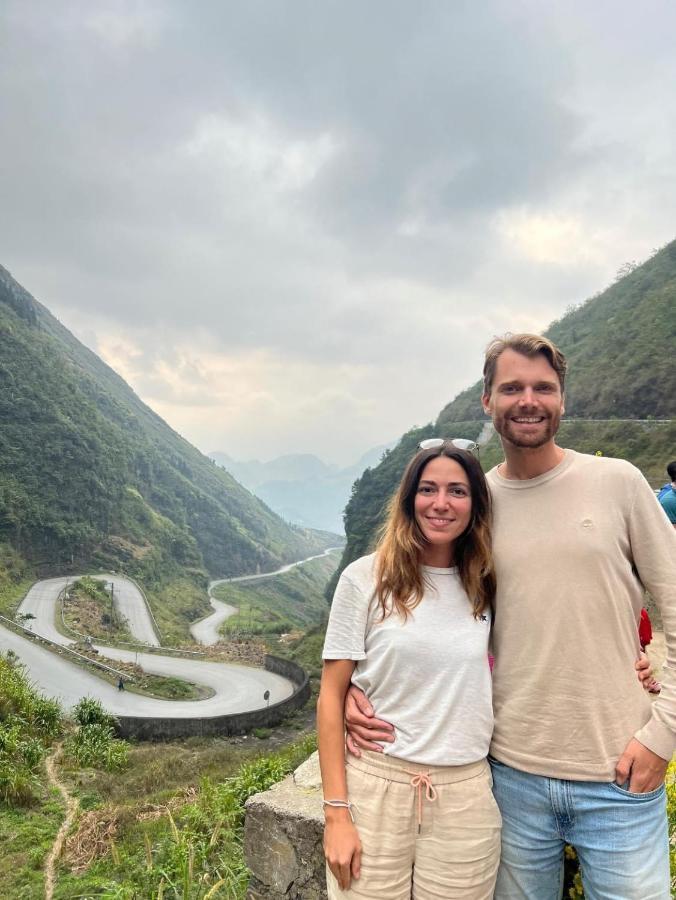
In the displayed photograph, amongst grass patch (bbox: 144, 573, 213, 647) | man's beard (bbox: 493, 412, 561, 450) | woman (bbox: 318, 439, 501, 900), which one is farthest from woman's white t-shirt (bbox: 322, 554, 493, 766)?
grass patch (bbox: 144, 573, 213, 647)

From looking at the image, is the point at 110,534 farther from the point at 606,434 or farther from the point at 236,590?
the point at 606,434

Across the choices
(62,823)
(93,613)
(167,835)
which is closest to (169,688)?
(62,823)

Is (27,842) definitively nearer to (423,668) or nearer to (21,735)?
(21,735)

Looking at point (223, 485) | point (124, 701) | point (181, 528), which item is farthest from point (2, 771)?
point (223, 485)

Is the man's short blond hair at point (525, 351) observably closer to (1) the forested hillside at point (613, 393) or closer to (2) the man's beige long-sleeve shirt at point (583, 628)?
(2) the man's beige long-sleeve shirt at point (583, 628)

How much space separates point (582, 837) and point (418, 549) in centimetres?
106

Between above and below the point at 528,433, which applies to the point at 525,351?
above

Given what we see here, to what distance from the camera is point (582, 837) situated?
6.06 ft

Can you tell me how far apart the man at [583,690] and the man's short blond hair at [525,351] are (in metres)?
0.18

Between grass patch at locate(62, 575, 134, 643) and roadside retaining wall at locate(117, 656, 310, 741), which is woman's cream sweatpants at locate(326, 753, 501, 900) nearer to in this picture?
roadside retaining wall at locate(117, 656, 310, 741)

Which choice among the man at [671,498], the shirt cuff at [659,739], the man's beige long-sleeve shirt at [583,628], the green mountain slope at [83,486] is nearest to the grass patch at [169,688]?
the man at [671,498]

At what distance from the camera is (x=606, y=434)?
123 ft

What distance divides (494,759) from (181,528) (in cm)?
9205

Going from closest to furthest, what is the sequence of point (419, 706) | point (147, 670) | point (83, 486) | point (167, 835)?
point (419, 706) → point (167, 835) → point (147, 670) → point (83, 486)
